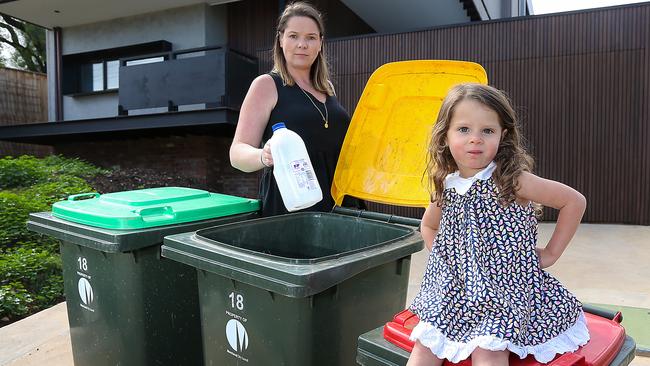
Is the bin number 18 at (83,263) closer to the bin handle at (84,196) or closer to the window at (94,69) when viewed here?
the bin handle at (84,196)

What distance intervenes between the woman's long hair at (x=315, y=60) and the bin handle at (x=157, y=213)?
0.79m

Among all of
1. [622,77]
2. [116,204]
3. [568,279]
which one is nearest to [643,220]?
[622,77]

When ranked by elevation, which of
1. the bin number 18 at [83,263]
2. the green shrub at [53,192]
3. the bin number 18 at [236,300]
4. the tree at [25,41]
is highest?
the tree at [25,41]

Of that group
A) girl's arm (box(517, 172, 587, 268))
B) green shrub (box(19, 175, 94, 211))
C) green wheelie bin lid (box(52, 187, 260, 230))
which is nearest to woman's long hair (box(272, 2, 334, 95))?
green wheelie bin lid (box(52, 187, 260, 230))

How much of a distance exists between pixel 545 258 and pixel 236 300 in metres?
0.92

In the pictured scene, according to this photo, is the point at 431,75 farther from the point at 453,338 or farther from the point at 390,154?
the point at 453,338

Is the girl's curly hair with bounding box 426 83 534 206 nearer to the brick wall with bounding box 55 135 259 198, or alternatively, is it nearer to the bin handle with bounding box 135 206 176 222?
the bin handle with bounding box 135 206 176 222

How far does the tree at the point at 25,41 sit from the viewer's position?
60.1 ft

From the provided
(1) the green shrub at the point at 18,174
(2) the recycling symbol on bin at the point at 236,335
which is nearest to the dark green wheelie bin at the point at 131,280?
(2) the recycling symbol on bin at the point at 236,335

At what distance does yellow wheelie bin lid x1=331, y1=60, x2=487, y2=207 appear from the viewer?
2365 mm

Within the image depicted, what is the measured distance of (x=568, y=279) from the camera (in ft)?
14.3

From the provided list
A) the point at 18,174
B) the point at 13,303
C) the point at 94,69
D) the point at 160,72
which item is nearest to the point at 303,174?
the point at 13,303

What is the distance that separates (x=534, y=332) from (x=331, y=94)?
1.60 meters

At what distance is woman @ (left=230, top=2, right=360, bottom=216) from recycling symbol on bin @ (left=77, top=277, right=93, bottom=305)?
81cm
